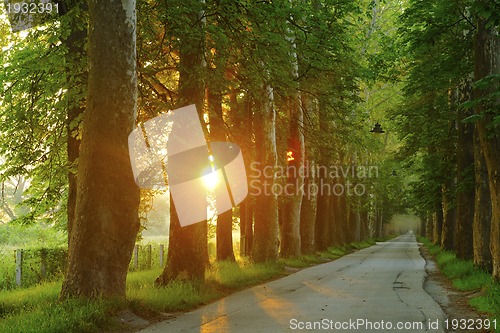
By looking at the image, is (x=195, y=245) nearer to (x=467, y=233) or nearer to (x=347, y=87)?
(x=467, y=233)

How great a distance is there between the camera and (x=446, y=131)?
26.6 meters

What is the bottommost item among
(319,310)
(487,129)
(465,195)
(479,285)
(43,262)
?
(479,285)

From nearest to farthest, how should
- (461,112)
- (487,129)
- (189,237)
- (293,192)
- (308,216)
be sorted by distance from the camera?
(487,129), (189,237), (461,112), (293,192), (308,216)

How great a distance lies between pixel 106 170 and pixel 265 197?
14.4 meters

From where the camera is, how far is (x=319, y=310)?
1191cm

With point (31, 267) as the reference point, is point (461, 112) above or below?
above

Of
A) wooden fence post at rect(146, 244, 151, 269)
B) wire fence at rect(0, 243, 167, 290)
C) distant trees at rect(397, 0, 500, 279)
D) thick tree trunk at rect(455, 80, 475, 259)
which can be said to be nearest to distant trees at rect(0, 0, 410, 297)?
wire fence at rect(0, 243, 167, 290)

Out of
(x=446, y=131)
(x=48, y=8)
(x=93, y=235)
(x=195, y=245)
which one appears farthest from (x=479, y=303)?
(x=446, y=131)

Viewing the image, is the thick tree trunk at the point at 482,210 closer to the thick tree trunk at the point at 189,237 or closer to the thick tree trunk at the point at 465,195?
the thick tree trunk at the point at 465,195

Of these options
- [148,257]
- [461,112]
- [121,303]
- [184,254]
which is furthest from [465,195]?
Result: [121,303]

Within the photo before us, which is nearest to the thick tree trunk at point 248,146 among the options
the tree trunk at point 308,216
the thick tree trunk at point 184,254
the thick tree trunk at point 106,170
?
the tree trunk at point 308,216

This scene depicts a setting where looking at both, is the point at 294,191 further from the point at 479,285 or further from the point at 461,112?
the point at 479,285

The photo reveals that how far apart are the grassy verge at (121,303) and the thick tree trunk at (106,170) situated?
0.57 metres

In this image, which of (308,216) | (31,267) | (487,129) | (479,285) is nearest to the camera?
(487,129)
